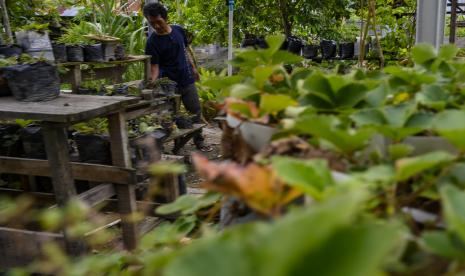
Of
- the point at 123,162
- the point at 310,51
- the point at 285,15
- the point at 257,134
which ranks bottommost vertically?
the point at 123,162

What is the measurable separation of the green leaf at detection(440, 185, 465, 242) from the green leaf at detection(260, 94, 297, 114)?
31 centimetres

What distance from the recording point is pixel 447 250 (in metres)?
0.39

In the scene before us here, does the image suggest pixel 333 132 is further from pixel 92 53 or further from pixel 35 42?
pixel 92 53

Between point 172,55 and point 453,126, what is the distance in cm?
536

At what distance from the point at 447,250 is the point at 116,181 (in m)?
2.59

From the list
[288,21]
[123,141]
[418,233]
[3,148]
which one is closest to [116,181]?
[123,141]

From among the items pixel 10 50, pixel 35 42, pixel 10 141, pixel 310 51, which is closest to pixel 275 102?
pixel 10 141

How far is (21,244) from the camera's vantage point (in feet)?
7.86

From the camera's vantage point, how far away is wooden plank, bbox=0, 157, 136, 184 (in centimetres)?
283

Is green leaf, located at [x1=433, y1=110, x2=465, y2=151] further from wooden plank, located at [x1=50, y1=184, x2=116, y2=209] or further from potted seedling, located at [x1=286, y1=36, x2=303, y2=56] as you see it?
potted seedling, located at [x1=286, y1=36, x2=303, y2=56]

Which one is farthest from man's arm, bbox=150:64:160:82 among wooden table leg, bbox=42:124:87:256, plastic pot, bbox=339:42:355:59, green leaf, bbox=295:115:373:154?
green leaf, bbox=295:115:373:154

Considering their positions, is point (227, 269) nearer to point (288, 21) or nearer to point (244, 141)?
point (244, 141)

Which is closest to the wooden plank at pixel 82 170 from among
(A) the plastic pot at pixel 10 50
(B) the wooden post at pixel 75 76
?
(A) the plastic pot at pixel 10 50

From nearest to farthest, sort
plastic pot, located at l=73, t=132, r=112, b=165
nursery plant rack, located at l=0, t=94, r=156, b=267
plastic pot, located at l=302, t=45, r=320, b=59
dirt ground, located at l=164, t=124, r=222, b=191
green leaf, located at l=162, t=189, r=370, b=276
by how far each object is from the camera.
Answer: green leaf, located at l=162, t=189, r=370, b=276
nursery plant rack, located at l=0, t=94, r=156, b=267
plastic pot, located at l=73, t=132, r=112, b=165
dirt ground, located at l=164, t=124, r=222, b=191
plastic pot, located at l=302, t=45, r=320, b=59
